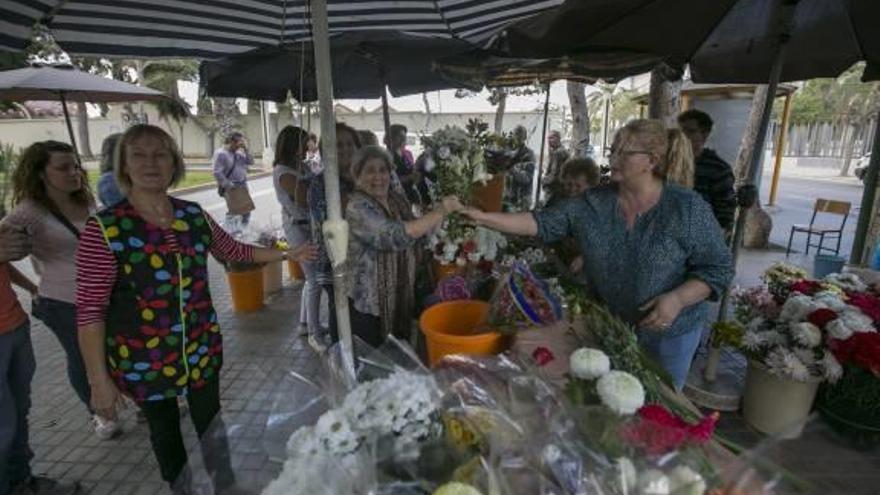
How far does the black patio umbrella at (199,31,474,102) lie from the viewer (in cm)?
326

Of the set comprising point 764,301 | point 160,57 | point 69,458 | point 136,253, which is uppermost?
point 160,57

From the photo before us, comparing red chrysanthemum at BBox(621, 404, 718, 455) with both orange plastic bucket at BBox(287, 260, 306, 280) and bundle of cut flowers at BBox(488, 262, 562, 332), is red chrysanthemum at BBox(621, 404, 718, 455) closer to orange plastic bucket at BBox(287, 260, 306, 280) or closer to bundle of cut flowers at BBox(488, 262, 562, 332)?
bundle of cut flowers at BBox(488, 262, 562, 332)

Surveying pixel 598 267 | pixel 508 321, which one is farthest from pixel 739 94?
pixel 508 321

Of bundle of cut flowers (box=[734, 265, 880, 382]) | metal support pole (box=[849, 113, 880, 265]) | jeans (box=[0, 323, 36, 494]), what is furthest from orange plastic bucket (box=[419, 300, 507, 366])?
metal support pole (box=[849, 113, 880, 265])

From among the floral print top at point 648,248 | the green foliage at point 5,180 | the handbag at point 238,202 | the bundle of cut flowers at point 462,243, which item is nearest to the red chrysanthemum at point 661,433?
the floral print top at point 648,248

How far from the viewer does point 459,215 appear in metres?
2.18

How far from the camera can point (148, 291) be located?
180 centimetres

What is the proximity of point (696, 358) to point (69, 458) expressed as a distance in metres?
4.31

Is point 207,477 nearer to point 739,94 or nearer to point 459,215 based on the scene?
point 459,215

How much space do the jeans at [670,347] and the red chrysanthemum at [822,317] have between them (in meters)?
1.11

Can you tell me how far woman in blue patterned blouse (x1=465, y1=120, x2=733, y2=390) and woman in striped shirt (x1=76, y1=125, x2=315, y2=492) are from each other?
3.84 ft

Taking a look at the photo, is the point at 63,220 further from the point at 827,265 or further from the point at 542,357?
the point at 827,265

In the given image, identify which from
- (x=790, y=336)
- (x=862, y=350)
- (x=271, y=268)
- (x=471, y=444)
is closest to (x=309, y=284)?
(x=271, y=268)

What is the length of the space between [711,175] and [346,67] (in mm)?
3236
